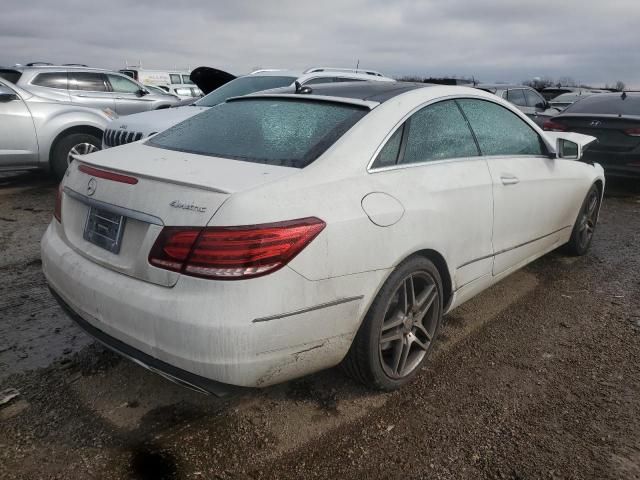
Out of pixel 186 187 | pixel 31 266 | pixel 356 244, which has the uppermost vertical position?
pixel 186 187

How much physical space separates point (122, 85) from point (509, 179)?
26.1 feet

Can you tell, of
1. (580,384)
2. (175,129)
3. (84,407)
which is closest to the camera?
(84,407)

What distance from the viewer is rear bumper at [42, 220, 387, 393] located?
76.4 inches

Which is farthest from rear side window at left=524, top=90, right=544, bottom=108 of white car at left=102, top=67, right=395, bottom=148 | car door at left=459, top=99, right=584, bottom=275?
car door at left=459, top=99, right=584, bottom=275

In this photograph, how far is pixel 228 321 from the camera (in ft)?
6.33

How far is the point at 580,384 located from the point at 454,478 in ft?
3.62

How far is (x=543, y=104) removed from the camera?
428 inches

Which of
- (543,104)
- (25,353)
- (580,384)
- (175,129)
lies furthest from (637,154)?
(25,353)

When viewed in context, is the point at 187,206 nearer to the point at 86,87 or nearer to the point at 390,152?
the point at 390,152

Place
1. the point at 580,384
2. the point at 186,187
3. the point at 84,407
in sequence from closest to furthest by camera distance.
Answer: the point at 186,187 → the point at 84,407 → the point at 580,384

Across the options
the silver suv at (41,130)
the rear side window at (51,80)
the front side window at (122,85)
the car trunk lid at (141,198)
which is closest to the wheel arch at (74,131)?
the silver suv at (41,130)

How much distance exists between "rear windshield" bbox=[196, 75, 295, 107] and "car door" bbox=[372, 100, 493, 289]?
4310mm

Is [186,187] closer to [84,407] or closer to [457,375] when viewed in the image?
[84,407]

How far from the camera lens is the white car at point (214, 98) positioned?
5.89m
